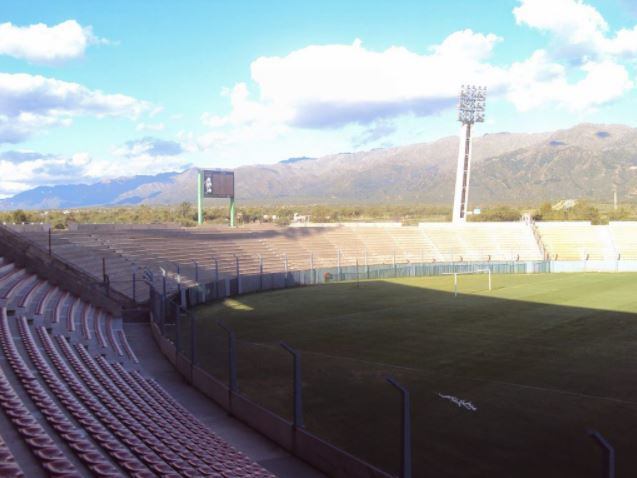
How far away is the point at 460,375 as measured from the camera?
15.1m

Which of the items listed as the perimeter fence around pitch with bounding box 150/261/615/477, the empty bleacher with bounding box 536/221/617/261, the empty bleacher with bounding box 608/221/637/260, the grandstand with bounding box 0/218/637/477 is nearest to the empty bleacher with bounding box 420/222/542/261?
the grandstand with bounding box 0/218/637/477

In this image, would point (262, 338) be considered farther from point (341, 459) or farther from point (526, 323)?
point (341, 459)

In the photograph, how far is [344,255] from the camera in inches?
2103

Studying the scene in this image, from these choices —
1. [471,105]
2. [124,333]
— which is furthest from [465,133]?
[124,333]

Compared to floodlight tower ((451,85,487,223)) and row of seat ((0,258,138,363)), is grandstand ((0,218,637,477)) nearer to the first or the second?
row of seat ((0,258,138,363))

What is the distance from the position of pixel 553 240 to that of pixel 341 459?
58005 mm

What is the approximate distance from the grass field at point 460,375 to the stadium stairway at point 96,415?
1.51m

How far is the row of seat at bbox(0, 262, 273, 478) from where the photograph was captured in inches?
225

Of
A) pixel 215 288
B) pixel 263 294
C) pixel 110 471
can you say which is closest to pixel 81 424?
pixel 110 471

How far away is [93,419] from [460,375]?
10041mm

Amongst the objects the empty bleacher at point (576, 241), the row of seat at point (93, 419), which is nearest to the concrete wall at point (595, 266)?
the empty bleacher at point (576, 241)

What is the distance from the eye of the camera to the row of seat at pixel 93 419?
225 inches

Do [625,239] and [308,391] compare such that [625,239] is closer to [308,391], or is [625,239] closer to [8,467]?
[308,391]

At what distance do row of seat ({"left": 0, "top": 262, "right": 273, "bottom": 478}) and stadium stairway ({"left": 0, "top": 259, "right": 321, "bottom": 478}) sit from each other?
1cm
